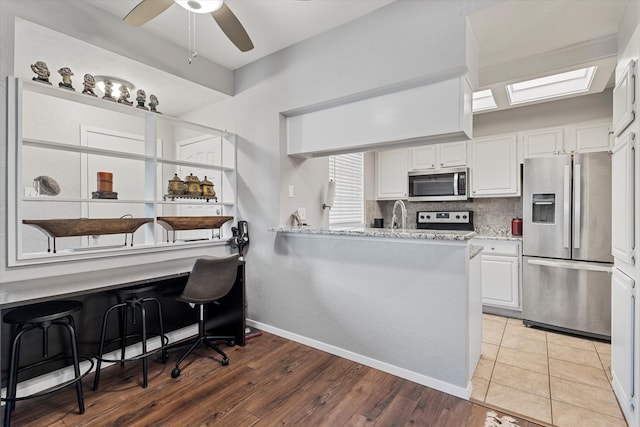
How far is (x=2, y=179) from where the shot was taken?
185 cm

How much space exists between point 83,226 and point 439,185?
12.6 feet

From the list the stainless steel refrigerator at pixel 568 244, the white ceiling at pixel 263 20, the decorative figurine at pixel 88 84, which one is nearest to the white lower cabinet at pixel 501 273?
the stainless steel refrigerator at pixel 568 244

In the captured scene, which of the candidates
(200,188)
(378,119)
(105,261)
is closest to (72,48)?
(200,188)

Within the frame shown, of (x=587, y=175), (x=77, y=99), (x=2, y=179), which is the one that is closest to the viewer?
(x=2, y=179)

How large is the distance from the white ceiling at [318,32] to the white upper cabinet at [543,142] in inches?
22.3

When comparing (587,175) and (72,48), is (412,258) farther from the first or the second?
(72,48)

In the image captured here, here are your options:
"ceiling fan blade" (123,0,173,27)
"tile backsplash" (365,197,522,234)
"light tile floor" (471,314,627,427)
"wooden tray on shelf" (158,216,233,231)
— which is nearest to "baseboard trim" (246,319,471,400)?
"light tile floor" (471,314,627,427)

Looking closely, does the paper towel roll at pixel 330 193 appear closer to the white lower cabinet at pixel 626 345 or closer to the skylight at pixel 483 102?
the skylight at pixel 483 102

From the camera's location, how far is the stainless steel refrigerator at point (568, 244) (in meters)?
2.88

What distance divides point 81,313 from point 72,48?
2.04m

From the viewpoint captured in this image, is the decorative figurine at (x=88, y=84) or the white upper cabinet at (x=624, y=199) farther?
the decorative figurine at (x=88, y=84)

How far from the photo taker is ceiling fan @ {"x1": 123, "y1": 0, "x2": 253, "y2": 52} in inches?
71.5

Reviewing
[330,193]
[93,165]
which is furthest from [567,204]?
[93,165]

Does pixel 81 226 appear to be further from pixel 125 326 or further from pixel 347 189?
pixel 347 189
